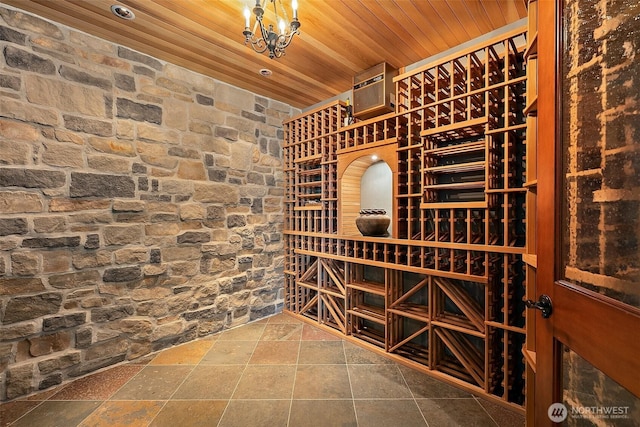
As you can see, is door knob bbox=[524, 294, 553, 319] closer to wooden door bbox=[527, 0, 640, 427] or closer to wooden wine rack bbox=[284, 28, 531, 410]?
wooden door bbox=[527, 0, 640, 427]

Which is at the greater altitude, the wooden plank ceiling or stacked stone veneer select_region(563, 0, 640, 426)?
the wooden plank ceiling

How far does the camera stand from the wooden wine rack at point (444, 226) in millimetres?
1583

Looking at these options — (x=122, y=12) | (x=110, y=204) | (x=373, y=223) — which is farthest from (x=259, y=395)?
(x=122, y=12)

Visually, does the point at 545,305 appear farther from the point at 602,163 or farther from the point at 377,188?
the point at 377,188

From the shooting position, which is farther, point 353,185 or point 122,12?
point 353,185

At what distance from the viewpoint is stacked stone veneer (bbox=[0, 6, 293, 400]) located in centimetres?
164

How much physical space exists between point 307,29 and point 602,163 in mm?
1774

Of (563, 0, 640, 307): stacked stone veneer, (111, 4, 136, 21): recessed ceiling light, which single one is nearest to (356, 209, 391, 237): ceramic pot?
(563, 0, 640, 307): stacked stone veneer

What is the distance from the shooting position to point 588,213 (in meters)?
0.83

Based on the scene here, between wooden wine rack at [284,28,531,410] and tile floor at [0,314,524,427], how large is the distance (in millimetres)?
204

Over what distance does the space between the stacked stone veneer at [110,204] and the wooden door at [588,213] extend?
2370 millimetres

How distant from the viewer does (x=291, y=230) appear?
2.96 m

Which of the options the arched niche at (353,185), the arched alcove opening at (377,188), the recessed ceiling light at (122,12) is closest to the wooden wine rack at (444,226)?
the arched niche at (353,185)

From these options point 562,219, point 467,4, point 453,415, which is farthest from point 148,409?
point 467,4
